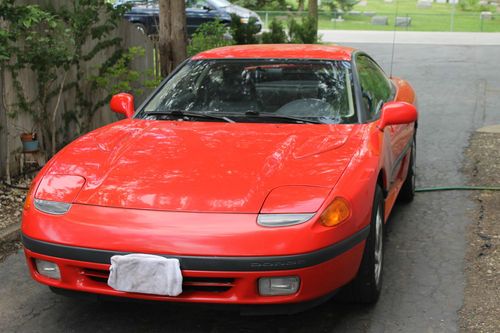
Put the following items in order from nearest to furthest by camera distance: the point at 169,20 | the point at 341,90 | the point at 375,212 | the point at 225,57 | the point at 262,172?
the point at 262,172, the point at 375,212, the point at 341,90, the point at 225,57, the point at 169,20

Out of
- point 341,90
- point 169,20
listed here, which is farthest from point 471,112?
point 341,90

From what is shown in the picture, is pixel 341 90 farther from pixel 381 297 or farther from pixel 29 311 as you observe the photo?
pixel 29 311

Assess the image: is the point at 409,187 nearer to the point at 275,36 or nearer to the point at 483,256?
the point at 483,256

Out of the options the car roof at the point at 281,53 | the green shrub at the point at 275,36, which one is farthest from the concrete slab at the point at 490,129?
the green shrub at the point at 275,36

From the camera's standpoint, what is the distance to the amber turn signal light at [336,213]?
3.17 meters

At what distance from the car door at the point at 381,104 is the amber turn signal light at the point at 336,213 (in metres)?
1.00

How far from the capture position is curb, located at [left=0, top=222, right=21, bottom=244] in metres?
4.89

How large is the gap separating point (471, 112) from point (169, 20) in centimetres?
492

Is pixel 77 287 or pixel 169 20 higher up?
pixel 169 20

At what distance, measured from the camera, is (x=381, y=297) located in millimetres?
3984

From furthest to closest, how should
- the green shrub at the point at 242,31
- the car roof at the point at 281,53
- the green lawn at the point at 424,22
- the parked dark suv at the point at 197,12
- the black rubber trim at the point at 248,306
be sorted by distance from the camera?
the green lawn at the point at 424,22 → the parked dark suv at the point at 197,12 → the green shrub at the point at 242,31 → the car roof at the point at 281,53 → the black rubber trim at the point at 248,306

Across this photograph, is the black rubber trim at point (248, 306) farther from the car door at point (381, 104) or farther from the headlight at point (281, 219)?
the car door at point (381, 104)

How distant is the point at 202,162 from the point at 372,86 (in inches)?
73.5

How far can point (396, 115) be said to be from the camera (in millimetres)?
4270
